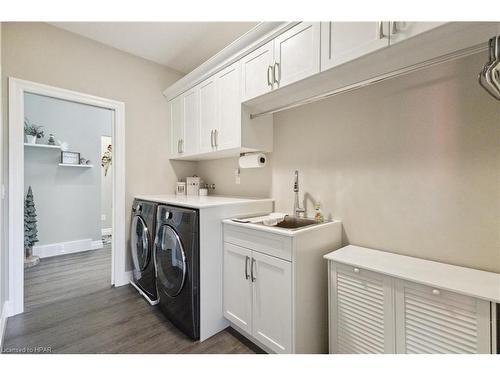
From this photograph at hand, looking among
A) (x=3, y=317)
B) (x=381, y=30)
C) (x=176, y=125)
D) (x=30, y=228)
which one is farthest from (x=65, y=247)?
(x=381, y=30)

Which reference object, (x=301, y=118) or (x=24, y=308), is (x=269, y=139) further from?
(x=24, y=308)

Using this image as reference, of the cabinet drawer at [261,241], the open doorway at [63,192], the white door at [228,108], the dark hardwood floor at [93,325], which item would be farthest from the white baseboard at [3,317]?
the white door at [228,108]

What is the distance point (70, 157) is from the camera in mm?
3654

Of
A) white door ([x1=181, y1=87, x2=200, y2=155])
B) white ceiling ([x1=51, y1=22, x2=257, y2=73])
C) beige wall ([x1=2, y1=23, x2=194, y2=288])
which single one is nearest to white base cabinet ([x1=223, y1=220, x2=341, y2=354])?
white door ([x1=181, y1=87, x2=200, y2=155])

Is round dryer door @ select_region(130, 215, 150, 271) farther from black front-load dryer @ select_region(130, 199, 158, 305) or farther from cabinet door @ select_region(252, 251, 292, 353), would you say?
cabinet door @ select_region(252, 251, 292, 353)

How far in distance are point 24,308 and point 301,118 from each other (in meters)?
3.00

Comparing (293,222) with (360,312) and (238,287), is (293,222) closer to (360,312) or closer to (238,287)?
(238,287)

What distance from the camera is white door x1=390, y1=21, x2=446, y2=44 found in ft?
3.34

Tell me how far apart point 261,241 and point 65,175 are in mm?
3793

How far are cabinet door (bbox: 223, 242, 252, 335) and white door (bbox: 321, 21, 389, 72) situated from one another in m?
1.32

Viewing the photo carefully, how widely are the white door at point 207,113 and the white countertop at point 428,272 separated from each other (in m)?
1.59

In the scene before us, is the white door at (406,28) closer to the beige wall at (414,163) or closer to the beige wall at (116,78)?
the beige wall at (414,163)

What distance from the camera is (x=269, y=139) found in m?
2.16
